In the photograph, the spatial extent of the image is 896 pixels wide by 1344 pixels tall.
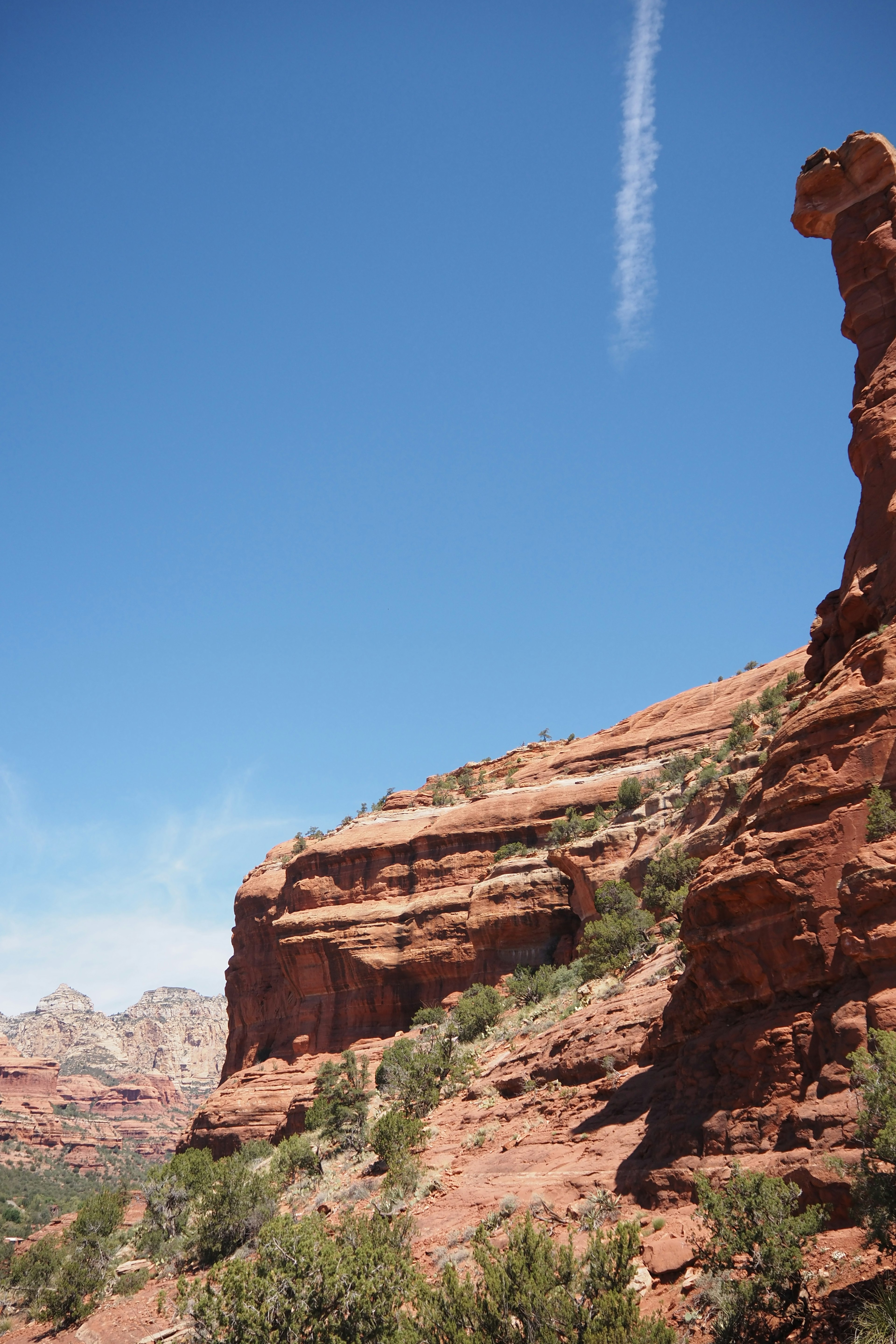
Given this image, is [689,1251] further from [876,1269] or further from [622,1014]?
[622,1014]

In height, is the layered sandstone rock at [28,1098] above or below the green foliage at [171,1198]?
above

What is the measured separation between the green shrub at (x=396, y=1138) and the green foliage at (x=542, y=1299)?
1227 cm

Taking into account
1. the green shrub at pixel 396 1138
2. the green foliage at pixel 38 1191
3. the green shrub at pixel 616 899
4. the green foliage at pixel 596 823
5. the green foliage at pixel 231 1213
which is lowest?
the green foliage at pixel 38 1191

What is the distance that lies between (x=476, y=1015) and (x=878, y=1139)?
28492mm

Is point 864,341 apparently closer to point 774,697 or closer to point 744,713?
point 774,697

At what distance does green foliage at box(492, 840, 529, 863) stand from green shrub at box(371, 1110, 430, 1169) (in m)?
25.0

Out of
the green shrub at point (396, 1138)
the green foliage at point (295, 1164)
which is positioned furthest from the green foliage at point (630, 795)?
the green shrub at point (396, 1138)

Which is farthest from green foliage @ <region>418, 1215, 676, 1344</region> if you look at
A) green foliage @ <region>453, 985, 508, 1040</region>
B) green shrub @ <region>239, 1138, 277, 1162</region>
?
green shrub @ <region>239, 1138, 277, 1162</region>

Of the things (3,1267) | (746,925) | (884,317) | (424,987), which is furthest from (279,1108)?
(884,317)

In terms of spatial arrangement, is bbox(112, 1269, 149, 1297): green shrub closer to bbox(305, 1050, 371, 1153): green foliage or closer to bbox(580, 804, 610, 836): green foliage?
bbox(305, 1050, 371, 1153): green foliage

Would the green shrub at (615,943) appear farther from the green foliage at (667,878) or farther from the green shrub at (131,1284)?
the green shrub at (131,1284)

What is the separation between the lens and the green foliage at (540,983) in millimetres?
36312

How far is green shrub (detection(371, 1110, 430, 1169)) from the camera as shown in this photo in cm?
2370

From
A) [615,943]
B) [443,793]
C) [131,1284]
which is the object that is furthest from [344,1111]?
[443,793]
